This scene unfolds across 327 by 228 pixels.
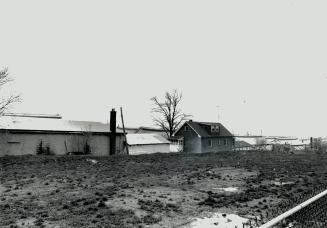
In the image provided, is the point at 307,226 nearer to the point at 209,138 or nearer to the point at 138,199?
the point at 138,199

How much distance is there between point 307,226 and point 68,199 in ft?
24.1

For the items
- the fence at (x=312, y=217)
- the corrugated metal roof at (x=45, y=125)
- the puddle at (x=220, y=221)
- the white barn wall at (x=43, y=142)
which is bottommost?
the puddle at (x=220, y=221)

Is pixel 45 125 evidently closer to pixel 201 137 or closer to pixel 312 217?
pixel 201 137

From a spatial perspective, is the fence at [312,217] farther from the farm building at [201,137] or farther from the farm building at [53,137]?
the farm building at [201,137]

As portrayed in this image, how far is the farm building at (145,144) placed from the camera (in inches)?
1908

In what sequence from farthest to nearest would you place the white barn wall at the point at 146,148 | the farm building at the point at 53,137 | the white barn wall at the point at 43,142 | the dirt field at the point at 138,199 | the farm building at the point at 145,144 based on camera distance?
the farm building at the point at 145,144
the white barn wall at the point at 146,148
the farm building at the point at 53,137
the white barn wall at the point at 43,142
the dirt field at the point at 138,199

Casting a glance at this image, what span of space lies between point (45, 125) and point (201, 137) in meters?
29.9

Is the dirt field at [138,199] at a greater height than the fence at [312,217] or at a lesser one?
lesser

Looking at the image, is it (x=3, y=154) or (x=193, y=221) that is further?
(x=3, y=154)

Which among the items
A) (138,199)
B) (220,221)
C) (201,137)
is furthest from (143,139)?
(220,221)

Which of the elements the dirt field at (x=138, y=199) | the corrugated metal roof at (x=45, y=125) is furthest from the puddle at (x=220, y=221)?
the corrugated metal roof at (x=45, y=125)

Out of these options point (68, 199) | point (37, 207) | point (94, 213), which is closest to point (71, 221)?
point (94, 213)

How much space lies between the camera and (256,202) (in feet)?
34.4

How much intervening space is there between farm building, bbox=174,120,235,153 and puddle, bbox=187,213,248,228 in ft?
177
